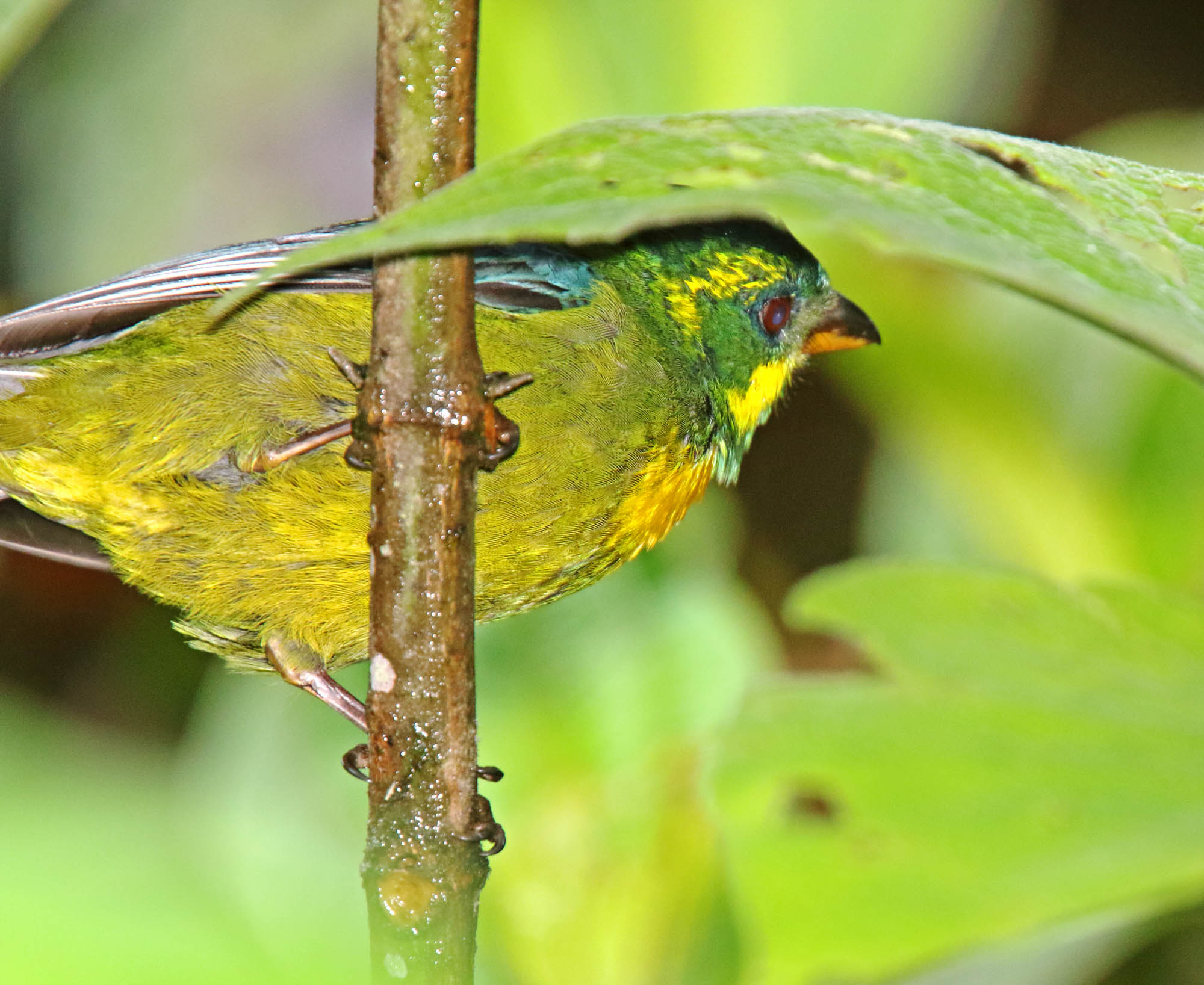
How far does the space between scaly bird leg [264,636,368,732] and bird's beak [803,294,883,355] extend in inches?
47.5

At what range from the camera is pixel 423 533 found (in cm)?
168

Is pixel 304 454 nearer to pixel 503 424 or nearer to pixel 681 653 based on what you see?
pixel 503 424

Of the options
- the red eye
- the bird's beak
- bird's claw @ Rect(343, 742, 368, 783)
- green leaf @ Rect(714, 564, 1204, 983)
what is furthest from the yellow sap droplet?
the bird's beak

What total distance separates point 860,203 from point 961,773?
92 centimetres

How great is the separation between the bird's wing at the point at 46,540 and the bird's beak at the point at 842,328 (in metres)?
1.51

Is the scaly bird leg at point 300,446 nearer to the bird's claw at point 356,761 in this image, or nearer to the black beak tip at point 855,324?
the bird's claw at point 356,761

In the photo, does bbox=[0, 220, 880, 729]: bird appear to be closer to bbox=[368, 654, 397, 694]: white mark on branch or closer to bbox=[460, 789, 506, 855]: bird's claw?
bbox=[460, 789, 506, 855]: bird's claw

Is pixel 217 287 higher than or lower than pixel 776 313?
higher

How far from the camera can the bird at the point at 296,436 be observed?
2369 mm

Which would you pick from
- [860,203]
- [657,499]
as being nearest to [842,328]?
[657,499]

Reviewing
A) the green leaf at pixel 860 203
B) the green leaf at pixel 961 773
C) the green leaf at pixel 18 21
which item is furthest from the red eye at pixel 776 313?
the green leaf at pixel 860 203

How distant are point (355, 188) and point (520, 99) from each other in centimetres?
224

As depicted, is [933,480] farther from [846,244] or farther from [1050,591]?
[1050,591]

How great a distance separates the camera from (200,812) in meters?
2.81
